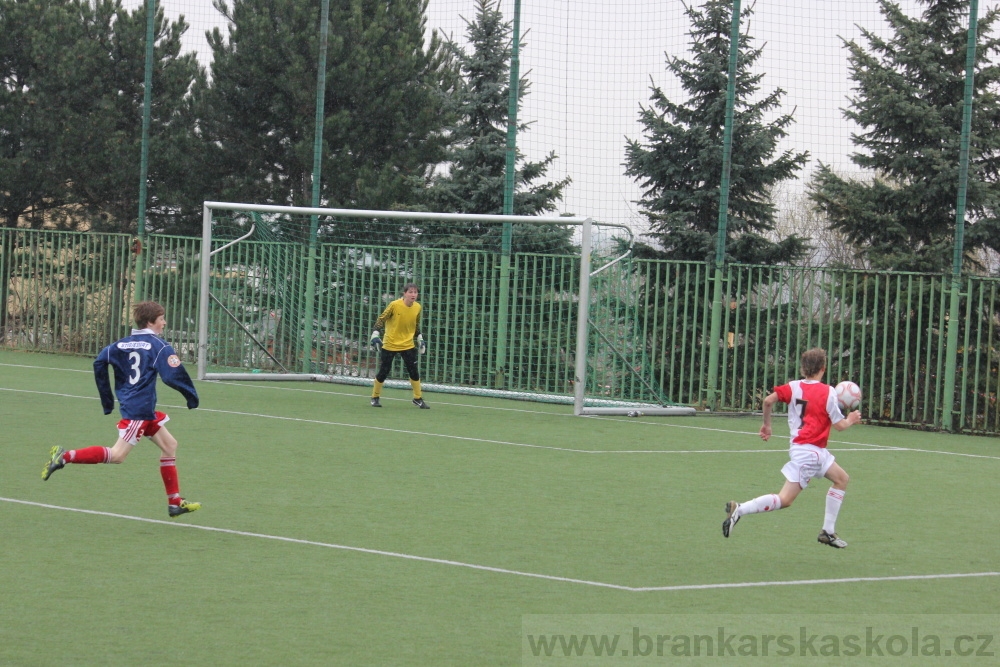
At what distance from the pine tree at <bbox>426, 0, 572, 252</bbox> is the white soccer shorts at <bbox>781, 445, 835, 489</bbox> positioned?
1516cm

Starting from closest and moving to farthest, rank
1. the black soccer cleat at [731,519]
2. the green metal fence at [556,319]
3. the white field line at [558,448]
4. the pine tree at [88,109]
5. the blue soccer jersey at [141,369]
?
1. the black soccer cleat at [731,519]
2. the blue soccer jersey at [141,369]
3. the white field line at [558,448]
4. the green metal fence at [556,319]
5. the pine tree at [88,109]

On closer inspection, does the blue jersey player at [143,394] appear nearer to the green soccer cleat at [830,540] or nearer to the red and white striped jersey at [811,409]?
the red and white striped jersey at [811,409]

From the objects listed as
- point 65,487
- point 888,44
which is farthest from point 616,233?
point 65,487

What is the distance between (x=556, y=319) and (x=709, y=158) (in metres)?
3.88

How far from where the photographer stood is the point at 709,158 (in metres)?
21.4

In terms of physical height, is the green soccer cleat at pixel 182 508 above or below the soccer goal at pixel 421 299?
below

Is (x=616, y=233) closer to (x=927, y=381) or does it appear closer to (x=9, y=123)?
(x=927, y=381)

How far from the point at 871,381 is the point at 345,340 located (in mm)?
8828

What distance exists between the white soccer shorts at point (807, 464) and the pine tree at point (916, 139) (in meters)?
11.6

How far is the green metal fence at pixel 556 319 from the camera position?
1806 cm

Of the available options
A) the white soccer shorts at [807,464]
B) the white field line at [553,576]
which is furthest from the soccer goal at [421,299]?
the white field line at [553,576]

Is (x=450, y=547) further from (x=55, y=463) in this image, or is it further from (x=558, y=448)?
(x=558, y=448)

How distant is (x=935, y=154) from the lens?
19750 millimetres

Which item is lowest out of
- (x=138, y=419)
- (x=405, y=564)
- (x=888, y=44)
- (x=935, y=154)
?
(x=405, y=564)
